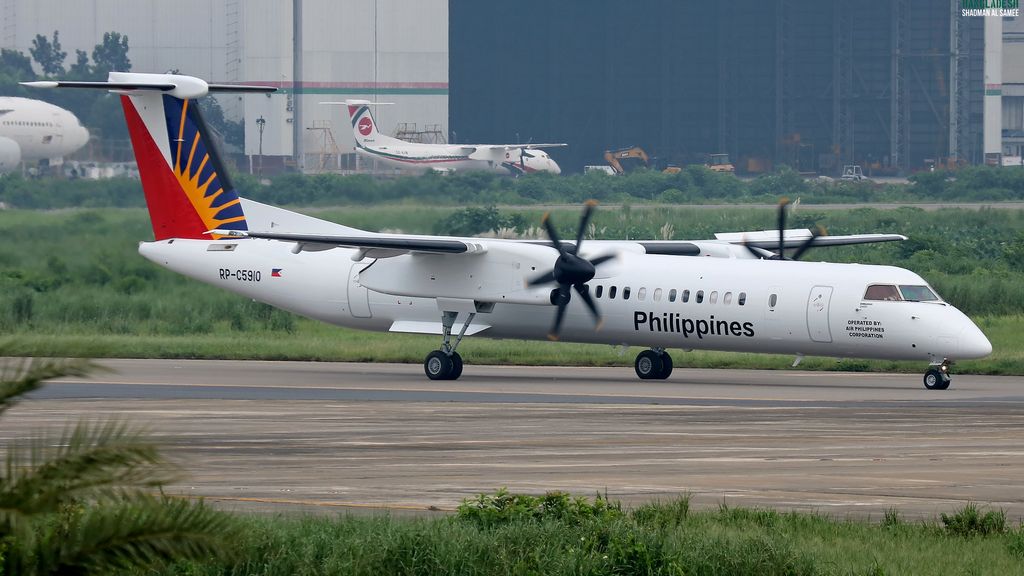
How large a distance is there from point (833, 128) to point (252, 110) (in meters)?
42.1

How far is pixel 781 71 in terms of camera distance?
4126 inches

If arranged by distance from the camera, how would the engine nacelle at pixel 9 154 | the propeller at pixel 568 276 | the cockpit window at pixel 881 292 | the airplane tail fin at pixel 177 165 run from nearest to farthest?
the cockpit window at pixel 881 292 → the propeller at pixel 568 276 → the airplane tail fin at pixel 177 165 → the engine nacelle at pixel 9 154

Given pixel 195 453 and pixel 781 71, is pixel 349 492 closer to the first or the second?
pixel 195 453

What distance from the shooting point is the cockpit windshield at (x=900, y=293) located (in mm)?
24688

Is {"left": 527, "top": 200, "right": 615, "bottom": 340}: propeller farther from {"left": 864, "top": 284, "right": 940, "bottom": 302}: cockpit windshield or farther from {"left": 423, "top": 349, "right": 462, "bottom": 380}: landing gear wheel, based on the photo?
{"left": 864, "top": 284, "right": 940, "bottom": 302}: cockpit windshield

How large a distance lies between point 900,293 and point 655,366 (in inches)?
200

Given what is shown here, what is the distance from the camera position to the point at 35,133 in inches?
2408

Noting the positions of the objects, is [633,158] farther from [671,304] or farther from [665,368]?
[671,304]

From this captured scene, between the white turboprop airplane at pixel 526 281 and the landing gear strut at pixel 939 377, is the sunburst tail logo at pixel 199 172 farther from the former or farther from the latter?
the landing gear strut at pixel 939 377

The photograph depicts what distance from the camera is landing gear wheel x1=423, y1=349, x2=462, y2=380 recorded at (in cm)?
2730

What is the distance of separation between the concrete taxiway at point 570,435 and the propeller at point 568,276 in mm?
1418

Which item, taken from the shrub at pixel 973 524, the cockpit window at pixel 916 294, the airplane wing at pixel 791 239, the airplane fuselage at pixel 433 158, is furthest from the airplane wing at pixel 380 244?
the airplane fuselage at pixel 433 158

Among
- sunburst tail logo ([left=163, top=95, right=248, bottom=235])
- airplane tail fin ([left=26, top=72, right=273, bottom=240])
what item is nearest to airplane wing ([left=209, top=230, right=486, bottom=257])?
sunburst tail logo ([left=163, top=95, right=248, bottom=235])

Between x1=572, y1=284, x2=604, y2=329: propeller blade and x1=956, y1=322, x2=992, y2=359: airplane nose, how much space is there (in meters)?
6.45
